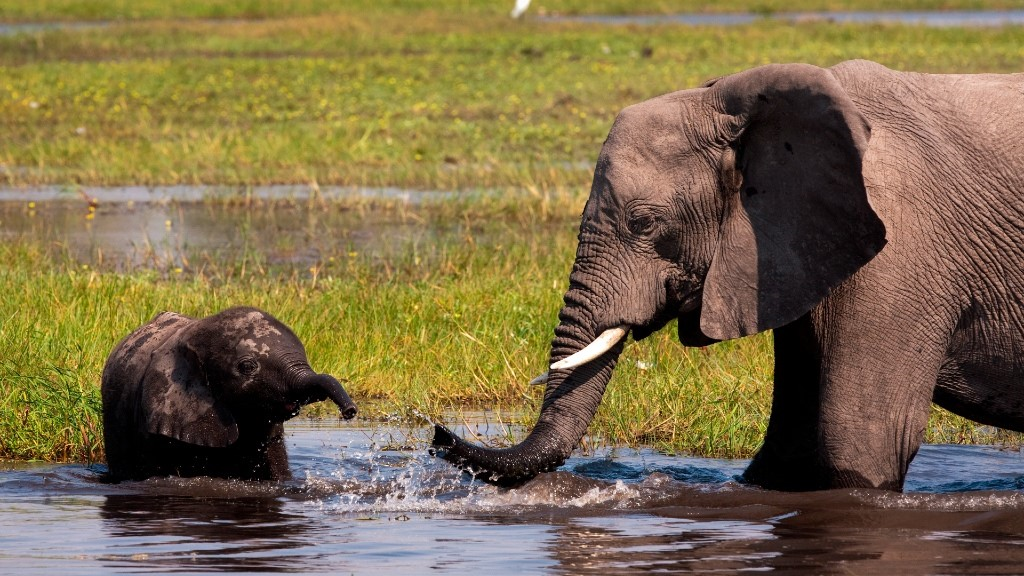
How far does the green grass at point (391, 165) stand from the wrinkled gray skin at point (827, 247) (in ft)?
6.10

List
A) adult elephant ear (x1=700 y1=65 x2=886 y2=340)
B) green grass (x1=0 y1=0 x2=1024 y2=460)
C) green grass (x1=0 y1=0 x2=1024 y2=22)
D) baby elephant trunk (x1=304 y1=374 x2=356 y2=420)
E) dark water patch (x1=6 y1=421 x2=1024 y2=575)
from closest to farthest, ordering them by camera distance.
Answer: dark water patch (x1=6 y1=421 x2=1024 y2=575) < adult elephant ear (x1=700 y1=65 x2=886 y2=340) < baby elephant trunk (x1=304 y1=374 x2=356 y2=420) < green grass (x1=0 y1=0 x2=1024 y2=460) < green grass (x1=0 y1=0 x2=1024 y2=22)

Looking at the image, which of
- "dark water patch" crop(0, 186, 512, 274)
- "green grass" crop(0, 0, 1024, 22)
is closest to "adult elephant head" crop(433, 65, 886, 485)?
"dark water patch" crop(0, 186, 512, 274)

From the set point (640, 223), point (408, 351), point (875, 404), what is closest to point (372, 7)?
point (408, 351)

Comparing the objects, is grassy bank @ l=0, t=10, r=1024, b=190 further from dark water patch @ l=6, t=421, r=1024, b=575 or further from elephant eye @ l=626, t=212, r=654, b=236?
elephant eye @ l=626, t=212, r=654, b=236

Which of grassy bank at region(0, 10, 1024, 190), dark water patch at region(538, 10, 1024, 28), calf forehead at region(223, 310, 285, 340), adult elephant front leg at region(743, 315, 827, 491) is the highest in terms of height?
dark water patch at region(538, 10, 1024, 28)

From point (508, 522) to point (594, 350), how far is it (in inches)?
32.7

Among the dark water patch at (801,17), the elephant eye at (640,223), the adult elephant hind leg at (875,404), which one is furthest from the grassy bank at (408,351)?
the dark water patch at (801,17)

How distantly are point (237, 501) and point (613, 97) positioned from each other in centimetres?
1798

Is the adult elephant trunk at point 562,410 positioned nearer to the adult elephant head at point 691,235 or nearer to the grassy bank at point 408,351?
the adult elephant head at point 691,235

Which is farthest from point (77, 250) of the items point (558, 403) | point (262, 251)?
point (558, 403)

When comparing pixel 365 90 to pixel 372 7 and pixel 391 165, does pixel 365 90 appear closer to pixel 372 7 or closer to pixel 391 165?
pixel 391 165

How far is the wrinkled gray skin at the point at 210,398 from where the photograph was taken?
7.11 metres

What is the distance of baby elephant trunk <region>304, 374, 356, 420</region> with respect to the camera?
6.57m

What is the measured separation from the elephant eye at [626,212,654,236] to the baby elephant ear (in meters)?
2.05
